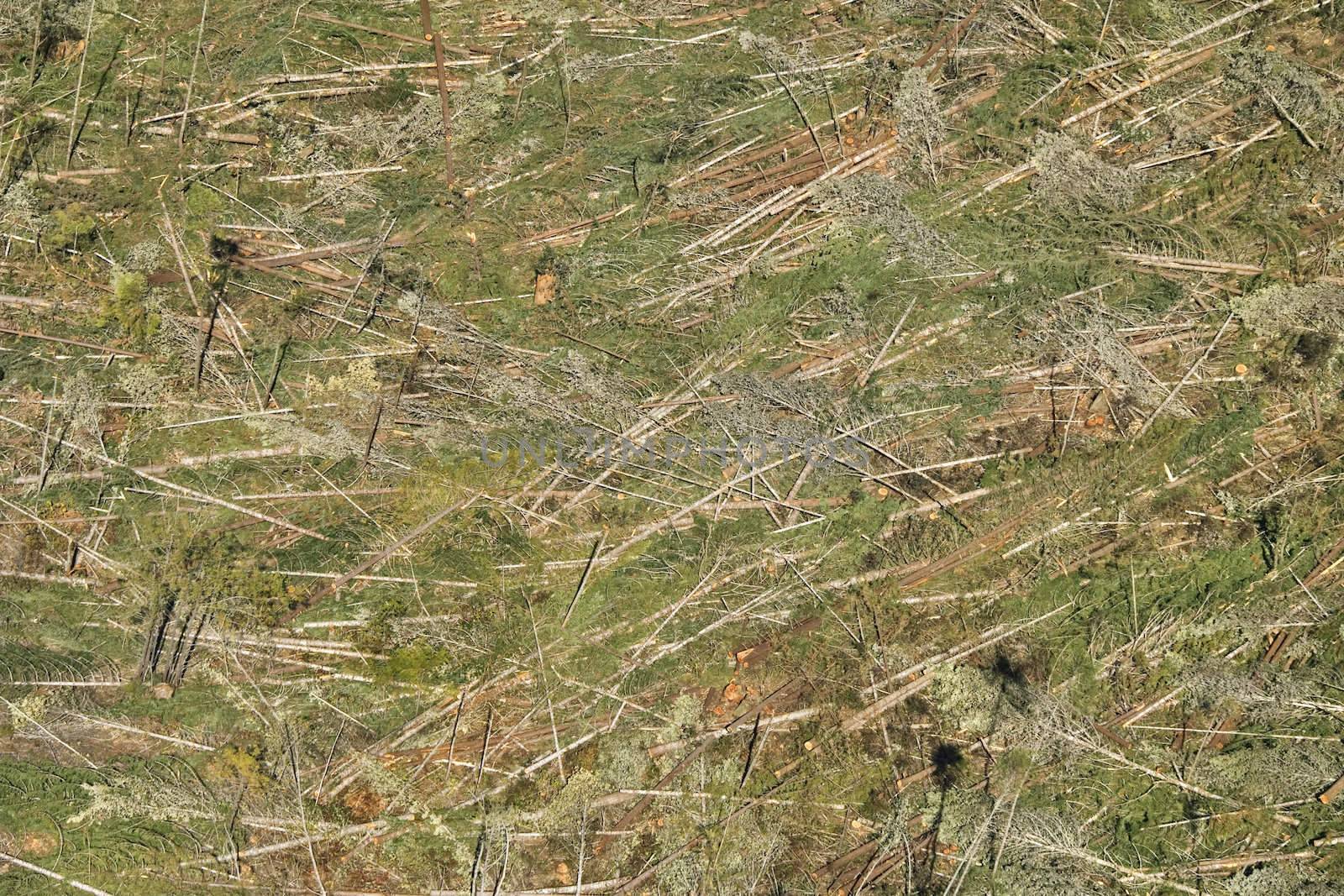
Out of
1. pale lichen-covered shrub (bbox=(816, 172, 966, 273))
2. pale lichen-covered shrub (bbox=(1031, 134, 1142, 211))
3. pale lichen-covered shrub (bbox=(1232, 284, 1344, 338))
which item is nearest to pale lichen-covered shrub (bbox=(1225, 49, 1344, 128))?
pale lichen-covered shrub (bbox=(1031, 134, 1142, 211))

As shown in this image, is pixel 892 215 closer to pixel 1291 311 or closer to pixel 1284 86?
pixel 1291 311

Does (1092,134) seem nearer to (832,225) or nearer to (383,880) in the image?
(832,225)

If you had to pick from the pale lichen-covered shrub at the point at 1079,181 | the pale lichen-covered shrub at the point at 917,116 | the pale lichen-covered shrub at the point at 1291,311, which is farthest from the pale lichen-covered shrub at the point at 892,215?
the pale lichen-covered shrub at the point at 1291,311

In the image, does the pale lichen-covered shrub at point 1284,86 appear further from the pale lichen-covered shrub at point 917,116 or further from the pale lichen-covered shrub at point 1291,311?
the pale lichen-covered shrub at point 917,116

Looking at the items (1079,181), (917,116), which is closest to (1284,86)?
(1079,181)

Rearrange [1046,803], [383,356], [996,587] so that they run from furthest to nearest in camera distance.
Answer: [383,356] < [996,587] < [1046,803]

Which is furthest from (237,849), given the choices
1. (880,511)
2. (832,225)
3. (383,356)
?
(832,225)

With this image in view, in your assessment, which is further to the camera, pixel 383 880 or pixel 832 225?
pixel 832 225
